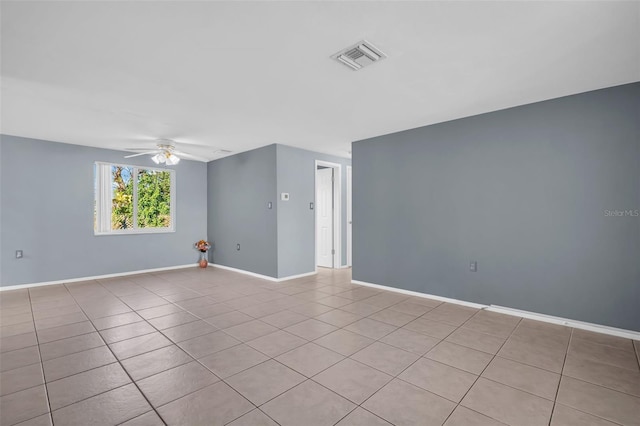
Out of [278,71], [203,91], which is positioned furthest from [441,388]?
[203,91]

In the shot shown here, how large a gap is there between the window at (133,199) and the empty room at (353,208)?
0.31 ft

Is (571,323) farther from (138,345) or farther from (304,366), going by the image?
(138,345)

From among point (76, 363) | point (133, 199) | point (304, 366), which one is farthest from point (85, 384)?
point (133, 199)

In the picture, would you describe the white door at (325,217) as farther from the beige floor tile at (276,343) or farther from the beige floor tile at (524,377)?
the beige floor tile at (524,377)

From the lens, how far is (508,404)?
6.31 feet

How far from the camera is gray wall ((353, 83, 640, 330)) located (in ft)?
9.75

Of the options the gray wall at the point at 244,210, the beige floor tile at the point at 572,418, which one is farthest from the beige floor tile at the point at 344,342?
the gray wall at the point at 244,210

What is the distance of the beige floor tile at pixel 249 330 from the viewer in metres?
3.00

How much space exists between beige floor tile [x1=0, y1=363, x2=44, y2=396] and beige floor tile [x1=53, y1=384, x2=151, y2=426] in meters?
0.55

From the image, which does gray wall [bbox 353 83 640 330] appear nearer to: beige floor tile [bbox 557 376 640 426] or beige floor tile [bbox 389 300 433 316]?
beige floor tile [bbox 389 300 433 316]

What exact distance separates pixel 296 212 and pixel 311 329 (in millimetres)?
2870

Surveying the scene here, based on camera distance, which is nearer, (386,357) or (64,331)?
(386,357)

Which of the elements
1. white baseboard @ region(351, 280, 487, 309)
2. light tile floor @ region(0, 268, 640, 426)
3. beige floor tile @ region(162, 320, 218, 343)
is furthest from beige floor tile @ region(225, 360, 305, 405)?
white baseboard @ region(351, 280, 487, 309)

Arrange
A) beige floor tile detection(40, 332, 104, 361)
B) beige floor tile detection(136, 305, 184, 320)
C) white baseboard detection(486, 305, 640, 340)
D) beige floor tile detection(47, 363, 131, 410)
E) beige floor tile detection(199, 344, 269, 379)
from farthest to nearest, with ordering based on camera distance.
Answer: beige floor tile detection(136, 305, 184, 320) < white baseboard detection(486, 305, 640, 340) < beige floor tile detection(40, 332, 104, 361) < beige floor tile detection(199, 344, 269, 379) < beige floor tile detection(47, 363, 131, 410)
